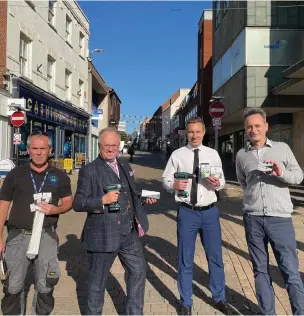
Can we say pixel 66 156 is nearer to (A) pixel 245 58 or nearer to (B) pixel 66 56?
(B) pixel 66 56

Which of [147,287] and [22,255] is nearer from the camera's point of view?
[22,255]

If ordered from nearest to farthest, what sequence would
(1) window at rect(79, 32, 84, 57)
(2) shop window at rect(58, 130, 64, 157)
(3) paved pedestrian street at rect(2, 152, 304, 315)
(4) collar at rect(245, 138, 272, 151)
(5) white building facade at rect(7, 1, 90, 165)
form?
(4) collar at rect(245, 138, 272, 151) → (3) paved pedestrian street at rect(2, 152, 304, 315) → (5) white building facade at rect(7, 1, 90, 165) → (2) shop window at rect(58, 130, 64, 157) → (1) window at rect(79, 32, 84, 57)

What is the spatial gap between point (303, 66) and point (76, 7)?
1751cm

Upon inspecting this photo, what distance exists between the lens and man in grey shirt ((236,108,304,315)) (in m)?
3.23

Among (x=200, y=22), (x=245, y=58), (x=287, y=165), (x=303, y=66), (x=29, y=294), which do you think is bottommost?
(x=29, y=294)

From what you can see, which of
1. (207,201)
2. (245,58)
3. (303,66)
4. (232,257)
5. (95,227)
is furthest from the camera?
(245,58)

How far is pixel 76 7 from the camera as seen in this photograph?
2516 cm

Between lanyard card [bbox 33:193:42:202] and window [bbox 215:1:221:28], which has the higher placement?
window [bbox 215:1:221:28]

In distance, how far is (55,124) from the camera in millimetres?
21750

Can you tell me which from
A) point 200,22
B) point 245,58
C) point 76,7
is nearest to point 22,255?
A: point 245,58

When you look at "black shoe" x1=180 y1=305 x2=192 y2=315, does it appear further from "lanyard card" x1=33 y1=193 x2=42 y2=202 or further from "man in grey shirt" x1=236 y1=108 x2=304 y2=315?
"lanyard card" x1=33 y1=193 x2=42 y2=202

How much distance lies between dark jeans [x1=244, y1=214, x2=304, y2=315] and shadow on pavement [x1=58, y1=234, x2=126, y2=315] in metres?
1.39

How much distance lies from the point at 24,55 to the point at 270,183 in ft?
54.3

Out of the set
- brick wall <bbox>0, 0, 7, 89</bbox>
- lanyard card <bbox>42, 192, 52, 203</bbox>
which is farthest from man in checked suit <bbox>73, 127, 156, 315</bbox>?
brick wall <bbox>0, 0, 7, 89</bbox>
